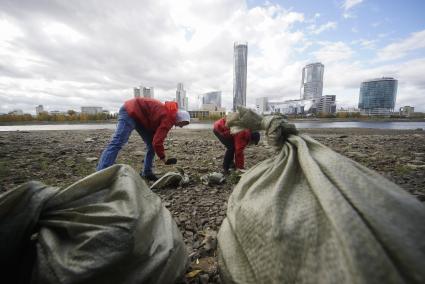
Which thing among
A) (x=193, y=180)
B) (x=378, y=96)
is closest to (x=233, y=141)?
(x=193, y=180)

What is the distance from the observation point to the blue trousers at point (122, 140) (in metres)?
3.63

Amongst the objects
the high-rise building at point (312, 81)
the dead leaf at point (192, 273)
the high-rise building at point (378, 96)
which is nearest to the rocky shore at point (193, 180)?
the dead leaf at point (192, 273)

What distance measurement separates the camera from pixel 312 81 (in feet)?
433

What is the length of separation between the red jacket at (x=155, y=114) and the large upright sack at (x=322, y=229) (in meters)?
2.60

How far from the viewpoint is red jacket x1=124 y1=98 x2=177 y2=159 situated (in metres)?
3.71

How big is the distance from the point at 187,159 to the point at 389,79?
12440 centimetres

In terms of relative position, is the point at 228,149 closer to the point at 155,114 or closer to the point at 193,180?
the point at 193,180

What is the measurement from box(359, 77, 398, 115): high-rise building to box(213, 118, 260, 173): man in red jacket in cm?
→ 11169

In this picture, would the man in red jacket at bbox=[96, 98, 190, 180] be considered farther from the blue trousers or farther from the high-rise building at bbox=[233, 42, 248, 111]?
the high-rise building at bbox=[233, 42, 248, 111]

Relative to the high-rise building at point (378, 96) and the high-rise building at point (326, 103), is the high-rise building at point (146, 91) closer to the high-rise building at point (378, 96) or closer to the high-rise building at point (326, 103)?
the high-rise building at point (326, 103)

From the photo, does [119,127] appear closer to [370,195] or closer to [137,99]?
[137,99]

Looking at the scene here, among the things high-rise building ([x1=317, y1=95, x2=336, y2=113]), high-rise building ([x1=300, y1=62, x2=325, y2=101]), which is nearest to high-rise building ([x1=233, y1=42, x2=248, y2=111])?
high-rise building ([x1=317, y1=95, x2=336, y2=113])

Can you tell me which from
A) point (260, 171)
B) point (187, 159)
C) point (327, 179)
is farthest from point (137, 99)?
point (327, 179)

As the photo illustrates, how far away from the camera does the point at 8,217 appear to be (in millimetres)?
978
